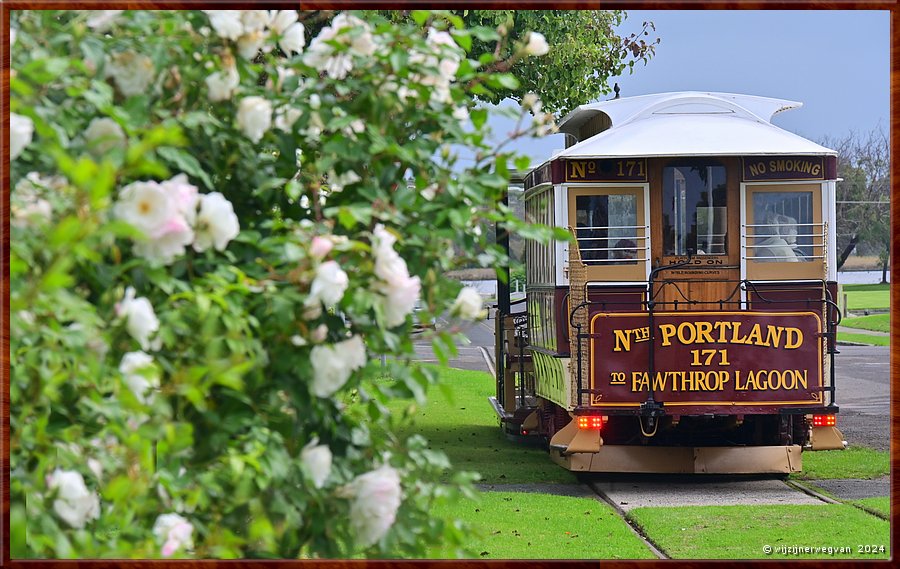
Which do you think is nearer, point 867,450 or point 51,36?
point 51,36

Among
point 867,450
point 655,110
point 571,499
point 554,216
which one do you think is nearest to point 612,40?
point 655,110

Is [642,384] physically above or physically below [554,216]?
below

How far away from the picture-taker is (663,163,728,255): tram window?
459 inches

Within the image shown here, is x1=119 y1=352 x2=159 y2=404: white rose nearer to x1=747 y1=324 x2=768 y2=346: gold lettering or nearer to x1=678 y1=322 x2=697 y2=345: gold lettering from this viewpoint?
x1=678 y1=322 x2=697 y2=345: gold lettering

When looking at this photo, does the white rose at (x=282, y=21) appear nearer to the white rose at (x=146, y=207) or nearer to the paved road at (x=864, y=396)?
the white rose at (x=146, y=207)

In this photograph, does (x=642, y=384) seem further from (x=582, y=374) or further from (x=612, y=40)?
(x=612, y=40)

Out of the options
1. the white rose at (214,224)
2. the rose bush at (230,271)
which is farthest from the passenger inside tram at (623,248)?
the white rose at (214,224)

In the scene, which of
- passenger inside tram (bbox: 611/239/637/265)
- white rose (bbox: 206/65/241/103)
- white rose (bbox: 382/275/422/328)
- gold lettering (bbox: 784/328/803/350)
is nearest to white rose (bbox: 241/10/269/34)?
white rose (bbox: 206/65/241/103)

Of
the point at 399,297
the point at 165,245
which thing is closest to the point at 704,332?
the point at 399,297

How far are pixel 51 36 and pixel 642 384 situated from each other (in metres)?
8.01

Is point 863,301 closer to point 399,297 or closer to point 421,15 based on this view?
point 421,15

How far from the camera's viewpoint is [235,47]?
9.52ft

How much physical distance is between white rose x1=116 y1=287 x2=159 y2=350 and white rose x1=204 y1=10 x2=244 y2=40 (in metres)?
0.67

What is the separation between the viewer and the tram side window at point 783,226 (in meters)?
11.4
